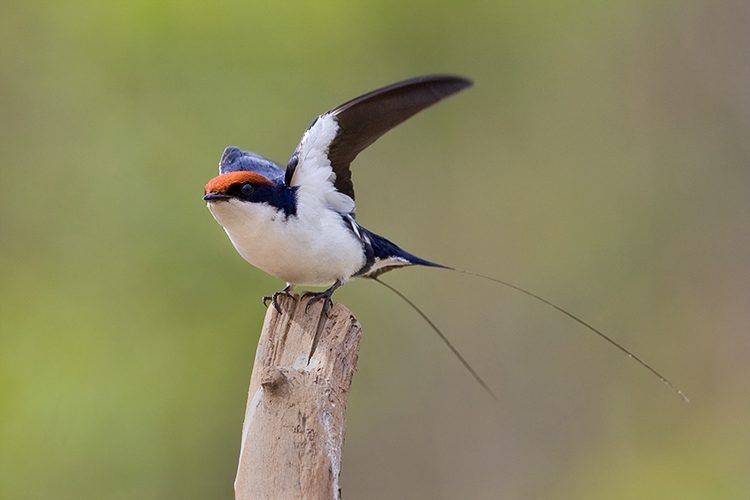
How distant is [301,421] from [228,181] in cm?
80

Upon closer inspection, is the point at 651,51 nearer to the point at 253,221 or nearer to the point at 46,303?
the point at 46,303

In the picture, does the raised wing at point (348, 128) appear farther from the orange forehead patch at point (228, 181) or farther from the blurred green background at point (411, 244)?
the blurred green background at point (411, 244)

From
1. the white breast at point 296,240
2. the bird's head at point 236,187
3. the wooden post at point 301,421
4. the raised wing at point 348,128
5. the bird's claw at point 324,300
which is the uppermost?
the raised wing at point 348,128

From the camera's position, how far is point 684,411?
1003 centimetres

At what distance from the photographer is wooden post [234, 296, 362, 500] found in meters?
3.21

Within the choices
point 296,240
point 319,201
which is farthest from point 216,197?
point 319,201

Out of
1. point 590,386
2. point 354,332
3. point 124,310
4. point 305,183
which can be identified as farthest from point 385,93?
point 590,386

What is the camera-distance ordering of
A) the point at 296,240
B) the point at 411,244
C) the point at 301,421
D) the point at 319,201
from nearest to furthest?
the point at 301,421, the point at 296,240, the point at 319,201, the point at 411,244

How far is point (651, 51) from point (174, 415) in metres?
5.57

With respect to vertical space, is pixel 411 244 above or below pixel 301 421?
above

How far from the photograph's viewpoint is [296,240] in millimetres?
3623

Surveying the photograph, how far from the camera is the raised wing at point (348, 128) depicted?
3568mm

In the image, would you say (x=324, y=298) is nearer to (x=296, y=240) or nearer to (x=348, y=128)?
(x=296, y=240)

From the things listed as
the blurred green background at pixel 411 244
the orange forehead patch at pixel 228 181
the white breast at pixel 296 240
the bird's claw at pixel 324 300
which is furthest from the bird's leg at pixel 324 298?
the blurred green background at pixel 411 244
